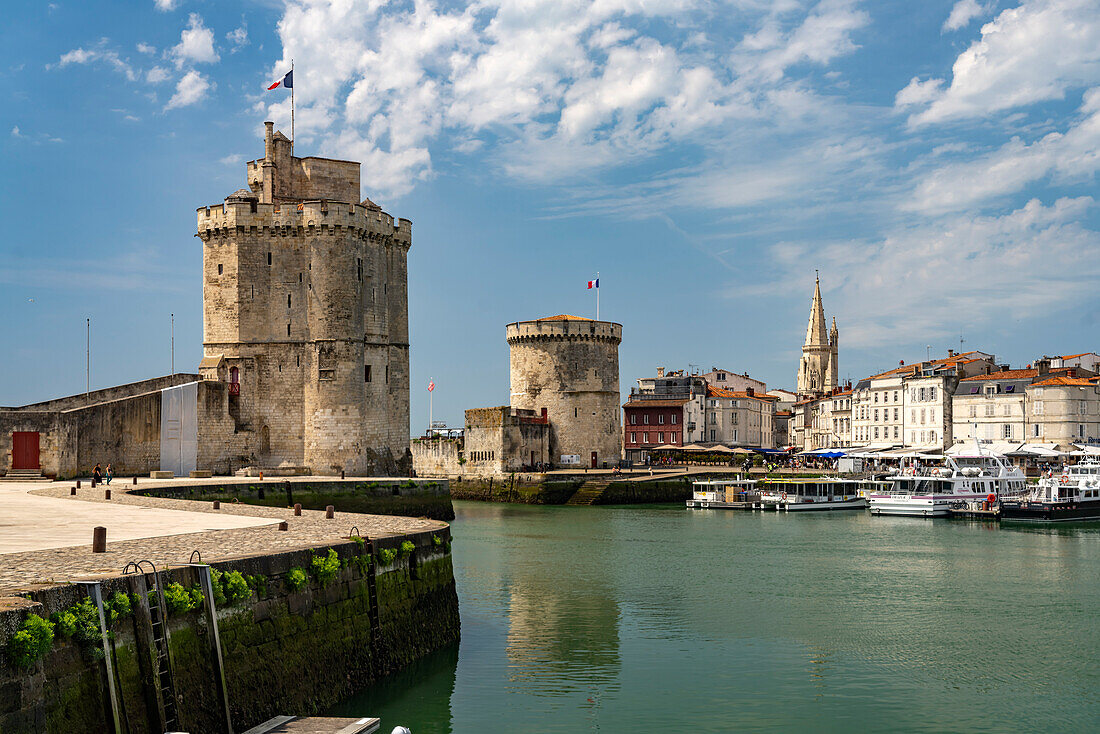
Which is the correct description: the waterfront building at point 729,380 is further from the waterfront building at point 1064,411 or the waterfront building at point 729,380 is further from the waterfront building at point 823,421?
the waterfront building at point 1064,411

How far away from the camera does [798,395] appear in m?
123

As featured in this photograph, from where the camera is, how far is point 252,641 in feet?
42.9

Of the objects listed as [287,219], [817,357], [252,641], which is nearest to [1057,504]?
[287,219]

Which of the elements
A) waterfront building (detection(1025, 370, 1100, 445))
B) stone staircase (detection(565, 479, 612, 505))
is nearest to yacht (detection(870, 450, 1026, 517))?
stone staircase (detection(565, 479, 612, 505))

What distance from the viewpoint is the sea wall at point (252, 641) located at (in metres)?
9.71

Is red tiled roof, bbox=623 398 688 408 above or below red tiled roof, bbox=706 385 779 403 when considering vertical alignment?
below

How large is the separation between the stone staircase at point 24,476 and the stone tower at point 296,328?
7.91 metres

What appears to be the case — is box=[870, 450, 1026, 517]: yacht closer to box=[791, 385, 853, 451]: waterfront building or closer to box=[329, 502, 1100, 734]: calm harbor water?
box=[329, 502, 1100, 734]: calm harbor water

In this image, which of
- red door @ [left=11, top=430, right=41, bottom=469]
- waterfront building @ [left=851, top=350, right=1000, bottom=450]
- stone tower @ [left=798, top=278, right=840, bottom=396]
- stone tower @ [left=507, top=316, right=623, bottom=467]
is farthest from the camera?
stone tower @ [left=798, top=278, right=840, bottom=396]

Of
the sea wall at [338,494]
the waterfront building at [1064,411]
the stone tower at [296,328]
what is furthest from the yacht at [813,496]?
the stone tower at [296,328]

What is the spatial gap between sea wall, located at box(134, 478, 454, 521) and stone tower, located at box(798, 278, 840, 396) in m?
88.4

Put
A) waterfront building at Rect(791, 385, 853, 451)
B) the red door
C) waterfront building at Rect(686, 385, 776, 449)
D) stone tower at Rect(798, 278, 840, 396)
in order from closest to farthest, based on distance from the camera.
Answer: the red door, waterfront building at Rect(686, 385, 776, 449), waterfront building at Rect(791, 385, 853, 451), stone tower at Rect(798, 278, 840, 396)

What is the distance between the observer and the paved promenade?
12930 mm

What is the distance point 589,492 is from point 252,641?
154 ft
